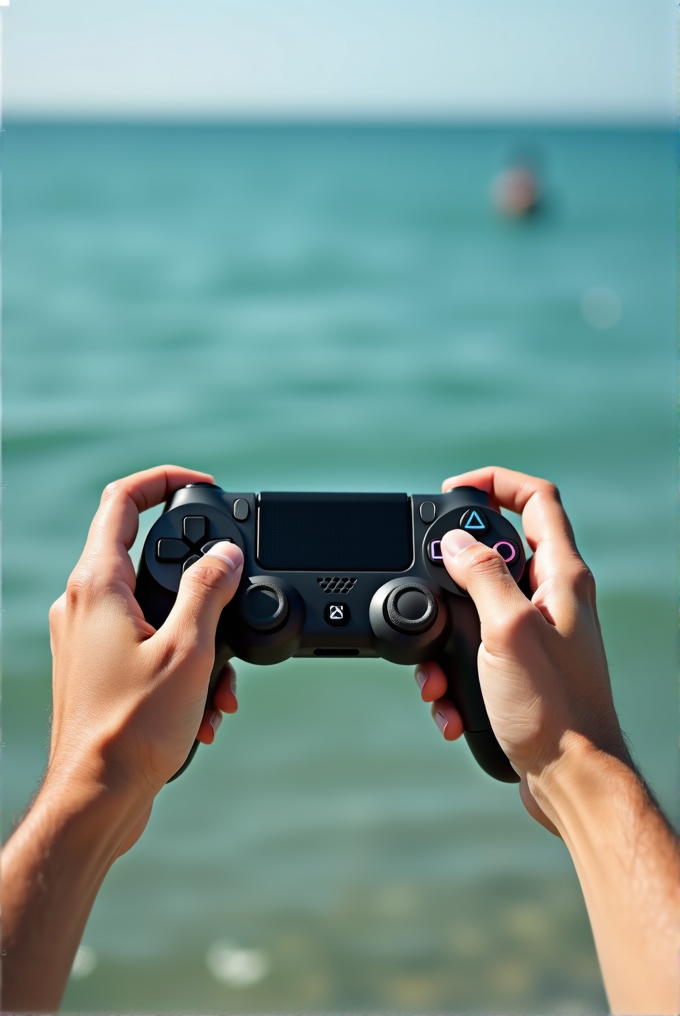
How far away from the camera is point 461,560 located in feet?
4.22

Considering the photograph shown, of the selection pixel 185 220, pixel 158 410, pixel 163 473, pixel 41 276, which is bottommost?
pixel 163 473

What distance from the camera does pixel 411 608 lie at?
1.30 meters

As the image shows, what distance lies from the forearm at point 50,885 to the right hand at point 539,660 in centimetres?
50

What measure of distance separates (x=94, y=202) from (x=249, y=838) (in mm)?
12696

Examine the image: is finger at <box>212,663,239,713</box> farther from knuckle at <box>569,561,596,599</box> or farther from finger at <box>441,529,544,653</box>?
knuckle at <box>569,561,596,599</box>

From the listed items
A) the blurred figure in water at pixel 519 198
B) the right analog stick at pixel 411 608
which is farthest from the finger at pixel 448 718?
the blurred figure in water at pixel 519 198

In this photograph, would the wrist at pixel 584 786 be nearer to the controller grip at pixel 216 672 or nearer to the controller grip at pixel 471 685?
the controller grip at pixel 471 685

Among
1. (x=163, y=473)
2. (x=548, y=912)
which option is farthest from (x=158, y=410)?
(x=163, y=473)

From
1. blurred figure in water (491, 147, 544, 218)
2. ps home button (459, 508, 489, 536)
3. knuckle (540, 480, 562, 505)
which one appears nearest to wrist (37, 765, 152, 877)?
ps home button (459, 508, 489, 536)

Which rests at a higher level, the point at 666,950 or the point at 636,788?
the point at 636,788

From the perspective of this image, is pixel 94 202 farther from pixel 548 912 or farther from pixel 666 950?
pixel 666 950

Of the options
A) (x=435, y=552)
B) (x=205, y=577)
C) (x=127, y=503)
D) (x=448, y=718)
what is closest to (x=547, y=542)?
(x=435, y=552)

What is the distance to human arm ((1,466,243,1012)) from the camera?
921mm

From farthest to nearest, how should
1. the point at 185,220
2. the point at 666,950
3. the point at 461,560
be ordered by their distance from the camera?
1. the point at 185,220
2. the point at 461,560
3. the point at 666,950
